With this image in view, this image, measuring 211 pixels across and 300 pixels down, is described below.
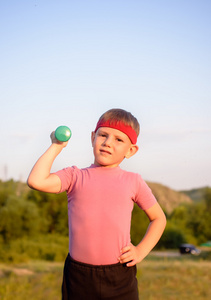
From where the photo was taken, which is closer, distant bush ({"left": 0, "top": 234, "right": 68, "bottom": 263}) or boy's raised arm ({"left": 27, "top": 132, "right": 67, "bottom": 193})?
boy's raised arm ({"left": 27, "top": 132, "right": 67, "bottom": 193})

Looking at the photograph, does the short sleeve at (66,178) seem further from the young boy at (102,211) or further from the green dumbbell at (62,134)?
the green dumbbell at (62,134)

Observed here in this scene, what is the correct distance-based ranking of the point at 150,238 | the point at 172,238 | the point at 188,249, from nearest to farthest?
the point at 150,238 → the point at 188,249 → the point at 172,238

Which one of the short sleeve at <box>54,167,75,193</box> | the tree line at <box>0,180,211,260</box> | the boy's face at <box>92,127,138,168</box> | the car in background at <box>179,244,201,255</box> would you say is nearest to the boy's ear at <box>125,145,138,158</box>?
the boy's face at <box>92,127,138,168</box>

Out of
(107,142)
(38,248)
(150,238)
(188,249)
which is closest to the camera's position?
(107,142)

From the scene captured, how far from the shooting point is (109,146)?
2602mm

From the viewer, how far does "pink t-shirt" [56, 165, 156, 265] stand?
2514 millimetres

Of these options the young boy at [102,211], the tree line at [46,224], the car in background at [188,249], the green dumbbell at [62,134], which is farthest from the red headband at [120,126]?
the car in background at [188,249]

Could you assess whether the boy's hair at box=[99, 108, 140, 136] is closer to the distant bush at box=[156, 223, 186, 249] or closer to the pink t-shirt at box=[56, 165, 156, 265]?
the pink t-shirt at box=[56, 165, 156, 265]

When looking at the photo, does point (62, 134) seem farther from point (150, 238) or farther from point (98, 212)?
point (150, 238)

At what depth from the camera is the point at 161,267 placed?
720 centimetres

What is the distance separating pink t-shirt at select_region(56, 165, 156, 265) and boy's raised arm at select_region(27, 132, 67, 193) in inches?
3.3

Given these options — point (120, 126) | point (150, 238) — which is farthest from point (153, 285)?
point (120, 126)

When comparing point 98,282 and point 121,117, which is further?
point 121,117

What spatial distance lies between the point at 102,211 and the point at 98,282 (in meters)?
0.51
